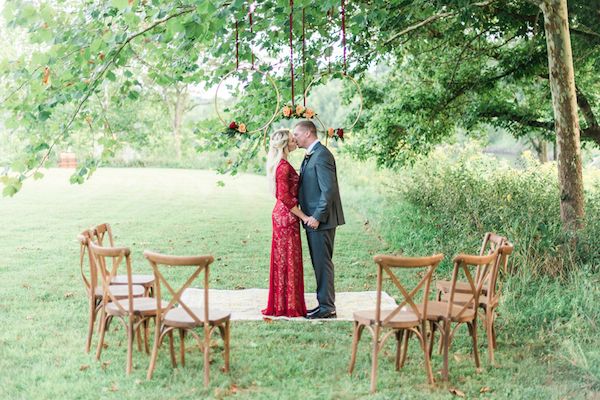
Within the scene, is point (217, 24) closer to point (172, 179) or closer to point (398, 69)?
point (398, 69)

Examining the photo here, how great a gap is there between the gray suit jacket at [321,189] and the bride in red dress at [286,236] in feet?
0.39

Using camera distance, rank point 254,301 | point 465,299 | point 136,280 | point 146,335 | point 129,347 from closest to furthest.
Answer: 1. point 129,347
2. point 146,335
3. point 465,299
4. point 136,280
5. point 254,301

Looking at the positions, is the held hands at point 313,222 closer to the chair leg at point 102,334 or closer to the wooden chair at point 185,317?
the wooden chair at point 185,317

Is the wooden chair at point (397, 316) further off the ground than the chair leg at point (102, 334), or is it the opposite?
the wooden chair at point (397, 316)

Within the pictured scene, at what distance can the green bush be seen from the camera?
8.33 meters

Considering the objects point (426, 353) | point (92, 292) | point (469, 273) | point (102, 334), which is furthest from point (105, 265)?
point (469, 273)

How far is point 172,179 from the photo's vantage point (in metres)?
30.5

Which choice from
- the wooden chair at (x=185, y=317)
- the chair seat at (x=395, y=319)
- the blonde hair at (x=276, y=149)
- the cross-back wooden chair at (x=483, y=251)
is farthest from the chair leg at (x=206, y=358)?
the cross-back wooden chair at (x=483, y=251)

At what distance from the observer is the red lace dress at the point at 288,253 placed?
24.5 feet

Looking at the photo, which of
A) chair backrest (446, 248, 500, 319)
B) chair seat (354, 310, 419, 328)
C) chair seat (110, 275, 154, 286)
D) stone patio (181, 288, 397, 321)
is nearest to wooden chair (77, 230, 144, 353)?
chair seat (110, 275, 154, 286)

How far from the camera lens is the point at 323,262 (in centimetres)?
746

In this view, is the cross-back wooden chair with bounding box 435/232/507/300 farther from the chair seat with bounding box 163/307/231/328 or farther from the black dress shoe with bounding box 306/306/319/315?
the chair seat with bounding box 163/307/231/328

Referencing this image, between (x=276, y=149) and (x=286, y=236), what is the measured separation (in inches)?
37.6

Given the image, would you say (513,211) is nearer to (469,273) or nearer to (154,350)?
(469,273)
